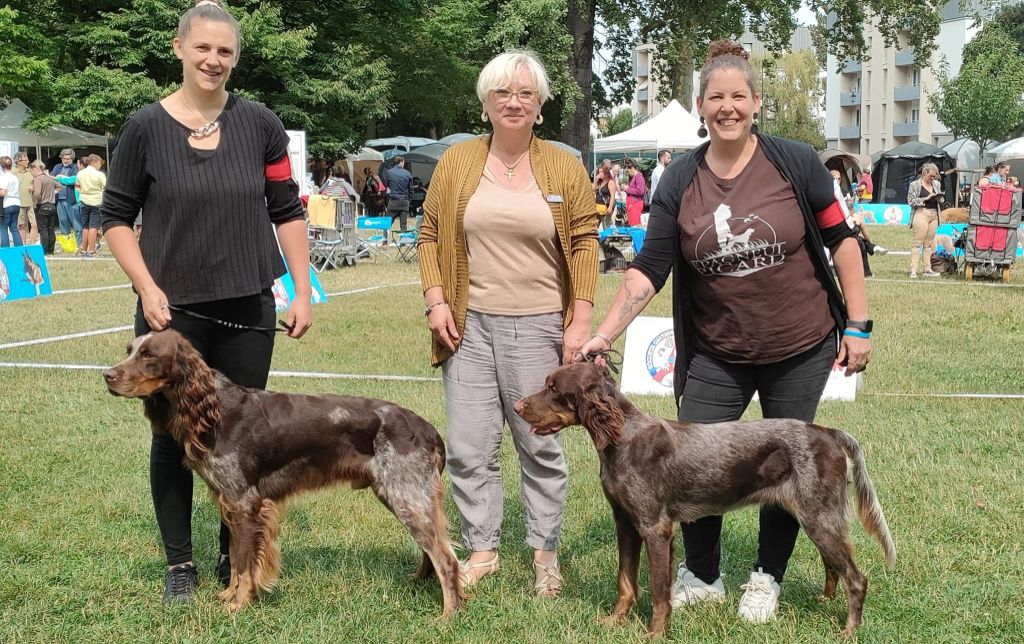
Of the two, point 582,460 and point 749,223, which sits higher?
point 749,223

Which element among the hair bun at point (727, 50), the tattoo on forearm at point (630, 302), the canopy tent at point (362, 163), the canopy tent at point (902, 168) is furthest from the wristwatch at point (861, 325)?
the canopy tent at point (902, 168)

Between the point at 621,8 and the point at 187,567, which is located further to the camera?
the point at 621,8

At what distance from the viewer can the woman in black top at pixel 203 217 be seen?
12.1 feet

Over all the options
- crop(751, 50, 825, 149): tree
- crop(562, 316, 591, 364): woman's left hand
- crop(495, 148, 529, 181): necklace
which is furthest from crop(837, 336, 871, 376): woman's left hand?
crop(751, 50, 825, 149): tree

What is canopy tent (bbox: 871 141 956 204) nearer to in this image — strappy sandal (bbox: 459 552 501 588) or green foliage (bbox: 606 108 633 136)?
strappy sandal (bbox: 459 552 501 588)

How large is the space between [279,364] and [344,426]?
17.9ft

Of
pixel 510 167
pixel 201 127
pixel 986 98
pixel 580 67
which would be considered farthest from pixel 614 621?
pixel 986 98

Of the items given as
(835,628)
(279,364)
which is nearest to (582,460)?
(835,628)

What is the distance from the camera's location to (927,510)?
200 inches

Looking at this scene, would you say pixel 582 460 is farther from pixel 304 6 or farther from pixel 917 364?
pixel 304 6

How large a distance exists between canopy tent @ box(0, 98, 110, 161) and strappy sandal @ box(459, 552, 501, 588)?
1153 inches

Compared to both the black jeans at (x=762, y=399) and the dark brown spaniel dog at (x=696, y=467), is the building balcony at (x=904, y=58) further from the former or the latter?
the dark brown spaniel dog at (x=696, y=467)

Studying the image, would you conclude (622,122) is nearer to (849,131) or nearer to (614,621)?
(849,131)

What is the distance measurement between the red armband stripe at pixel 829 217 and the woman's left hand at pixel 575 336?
3.27 ft
